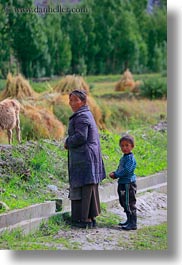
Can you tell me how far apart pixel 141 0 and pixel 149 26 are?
1.64ft

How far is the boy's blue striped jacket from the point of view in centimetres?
707

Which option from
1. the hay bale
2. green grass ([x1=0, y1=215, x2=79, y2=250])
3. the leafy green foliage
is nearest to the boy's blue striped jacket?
green grass ([x1=0, y1=215, x2=79, y2=250])

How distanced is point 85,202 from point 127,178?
430mm

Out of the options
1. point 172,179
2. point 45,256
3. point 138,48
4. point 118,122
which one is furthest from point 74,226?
point 138,48

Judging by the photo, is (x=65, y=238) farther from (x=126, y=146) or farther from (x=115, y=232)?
(x=126, y=146)

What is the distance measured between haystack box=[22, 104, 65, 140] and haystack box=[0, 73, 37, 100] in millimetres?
163

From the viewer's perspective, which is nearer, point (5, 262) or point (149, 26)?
point (5, 262)

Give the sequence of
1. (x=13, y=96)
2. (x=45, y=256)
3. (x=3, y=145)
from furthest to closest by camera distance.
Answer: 1. (x=13, y=96)
2. (x=3, y=145)
3. (x=45, y=256)

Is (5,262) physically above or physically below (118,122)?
below

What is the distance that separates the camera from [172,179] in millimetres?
7336

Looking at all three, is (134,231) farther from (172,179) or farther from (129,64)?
(129,64)

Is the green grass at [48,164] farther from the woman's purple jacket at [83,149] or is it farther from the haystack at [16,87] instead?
the haystack at [16,87]

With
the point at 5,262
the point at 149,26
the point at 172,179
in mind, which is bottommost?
the point at 5,262

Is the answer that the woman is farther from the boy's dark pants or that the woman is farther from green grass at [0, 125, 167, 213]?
green grass at [0, 125, 167, 213]
